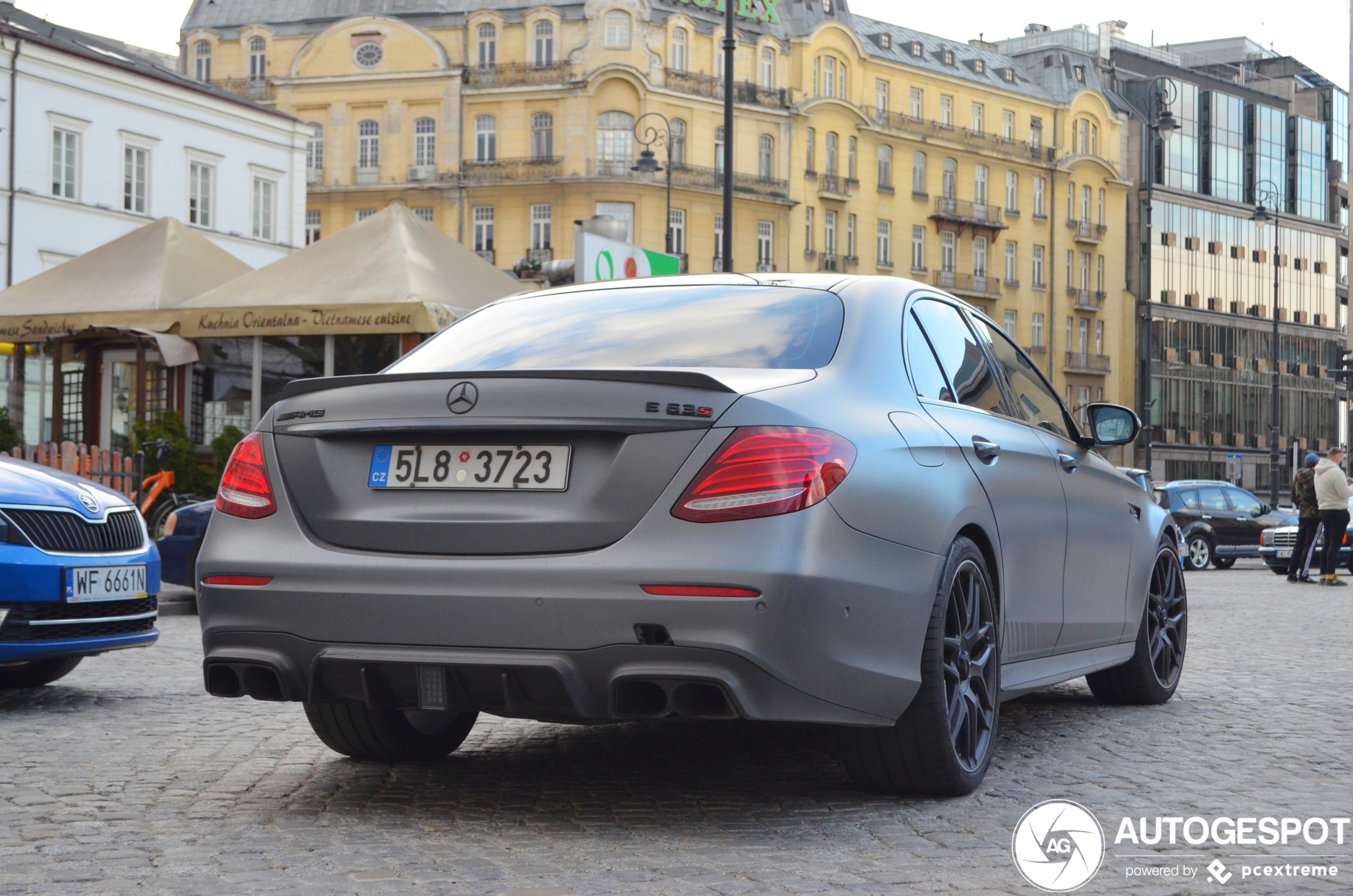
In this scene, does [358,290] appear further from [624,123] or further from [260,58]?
[260,58]

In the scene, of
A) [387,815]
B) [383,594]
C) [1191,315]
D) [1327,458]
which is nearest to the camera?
[383,594]

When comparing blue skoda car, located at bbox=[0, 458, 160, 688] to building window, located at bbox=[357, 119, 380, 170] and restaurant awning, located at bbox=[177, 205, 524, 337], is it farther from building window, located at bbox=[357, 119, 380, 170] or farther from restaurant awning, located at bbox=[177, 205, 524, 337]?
building window, located at bbox=[357, 119, 380, 170]

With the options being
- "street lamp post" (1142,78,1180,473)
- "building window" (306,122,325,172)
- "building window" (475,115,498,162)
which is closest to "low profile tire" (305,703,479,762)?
"building window" (475,115,498,162)

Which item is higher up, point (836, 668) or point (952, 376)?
point (952, 376)

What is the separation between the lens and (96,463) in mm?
17359

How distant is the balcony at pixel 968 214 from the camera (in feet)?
252

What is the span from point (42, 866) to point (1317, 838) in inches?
130

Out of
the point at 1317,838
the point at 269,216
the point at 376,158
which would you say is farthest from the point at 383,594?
the point at 376,158

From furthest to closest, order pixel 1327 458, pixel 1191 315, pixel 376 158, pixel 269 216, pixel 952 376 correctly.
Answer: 1. pixel 1191 315
2. pixel 376 158
3. pixel 269 216
4. pixel 1327 458
5. pixel 952 376

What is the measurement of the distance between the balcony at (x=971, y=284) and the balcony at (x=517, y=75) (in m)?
19.1

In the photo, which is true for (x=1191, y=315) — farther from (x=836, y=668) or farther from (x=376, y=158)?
(x=836, y=668)

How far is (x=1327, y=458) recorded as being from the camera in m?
24.7

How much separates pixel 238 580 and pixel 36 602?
2.88 m

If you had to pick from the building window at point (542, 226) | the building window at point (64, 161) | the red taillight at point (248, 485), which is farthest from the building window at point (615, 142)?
the red taillight at point (248, 485)
